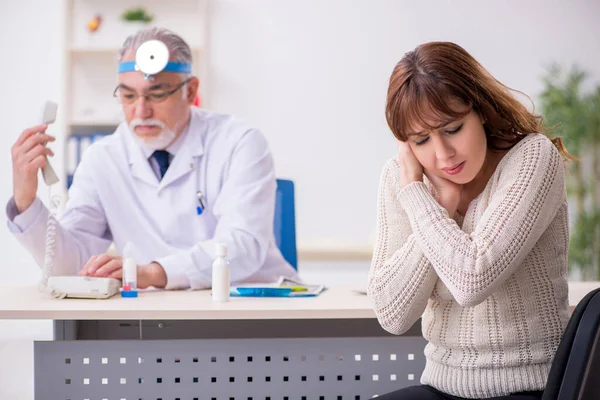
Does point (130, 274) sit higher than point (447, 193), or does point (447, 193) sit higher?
point (447, 193)

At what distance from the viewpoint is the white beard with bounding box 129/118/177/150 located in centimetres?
281

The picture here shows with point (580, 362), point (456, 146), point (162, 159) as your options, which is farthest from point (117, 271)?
point (580, 362)

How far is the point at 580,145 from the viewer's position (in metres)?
5.19

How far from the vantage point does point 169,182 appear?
9.17 feet

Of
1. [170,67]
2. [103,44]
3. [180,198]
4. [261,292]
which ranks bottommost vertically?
[261,292]

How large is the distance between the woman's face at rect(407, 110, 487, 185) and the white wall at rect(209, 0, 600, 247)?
144 inches

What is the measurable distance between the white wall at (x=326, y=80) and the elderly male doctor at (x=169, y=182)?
7.60 ft

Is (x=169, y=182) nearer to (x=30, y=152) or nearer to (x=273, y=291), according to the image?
(x=30, y=152)

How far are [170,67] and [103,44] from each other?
2439 millimetres

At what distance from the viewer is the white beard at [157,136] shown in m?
2.81

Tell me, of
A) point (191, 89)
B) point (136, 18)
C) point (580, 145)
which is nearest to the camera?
point (191, 89)

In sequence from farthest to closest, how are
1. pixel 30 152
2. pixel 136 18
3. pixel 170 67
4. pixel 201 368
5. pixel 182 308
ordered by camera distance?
1. pixel 136 18
2. pixel 170 67
3. pixel 30 152
4. pixel 201 368
5. pixel 182 308

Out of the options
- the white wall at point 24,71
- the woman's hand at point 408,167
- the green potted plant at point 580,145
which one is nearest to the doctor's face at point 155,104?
the woman's hand at point 408,167

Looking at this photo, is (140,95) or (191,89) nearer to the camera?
(140,95)
